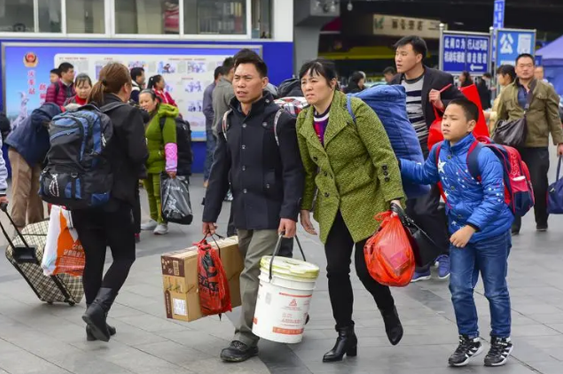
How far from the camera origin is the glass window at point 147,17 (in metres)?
16.5

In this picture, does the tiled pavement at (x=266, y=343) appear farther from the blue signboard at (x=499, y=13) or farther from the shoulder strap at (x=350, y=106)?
the blue signboard at (x=499, y=13)

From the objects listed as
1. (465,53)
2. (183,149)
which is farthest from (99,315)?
(465,53)

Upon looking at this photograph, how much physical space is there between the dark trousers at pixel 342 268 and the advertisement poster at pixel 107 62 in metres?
10.9

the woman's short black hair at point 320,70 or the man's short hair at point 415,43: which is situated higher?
the man's short hair at point 415,43

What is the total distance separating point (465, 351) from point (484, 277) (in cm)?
45

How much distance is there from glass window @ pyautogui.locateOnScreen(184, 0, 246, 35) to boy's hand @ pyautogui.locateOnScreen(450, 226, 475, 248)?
11.9 meters

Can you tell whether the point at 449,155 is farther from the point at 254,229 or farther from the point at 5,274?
the point at 5,274

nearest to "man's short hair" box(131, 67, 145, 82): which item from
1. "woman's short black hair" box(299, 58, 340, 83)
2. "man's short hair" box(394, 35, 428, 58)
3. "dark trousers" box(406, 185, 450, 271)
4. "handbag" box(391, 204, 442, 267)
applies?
"dark trousers" box(406, 185, 450, 271)

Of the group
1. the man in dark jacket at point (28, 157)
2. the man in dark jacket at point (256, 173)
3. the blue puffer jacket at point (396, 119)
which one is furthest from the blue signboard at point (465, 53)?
the man in dark jacket at point (256, 173)

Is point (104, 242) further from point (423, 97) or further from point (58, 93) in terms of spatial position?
point (58, 93)

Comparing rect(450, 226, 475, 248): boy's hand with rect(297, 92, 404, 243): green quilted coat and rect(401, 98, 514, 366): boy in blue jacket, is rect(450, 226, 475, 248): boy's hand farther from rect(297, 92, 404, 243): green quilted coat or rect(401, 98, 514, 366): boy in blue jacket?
rect(297, 92, 404, 243): green quilted coat

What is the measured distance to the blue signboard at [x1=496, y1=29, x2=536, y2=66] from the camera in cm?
1934

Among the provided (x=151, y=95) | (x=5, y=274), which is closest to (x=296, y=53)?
(x=151, y=95)

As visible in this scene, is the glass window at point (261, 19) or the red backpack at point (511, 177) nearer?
the red backpack at point (511, 177)
